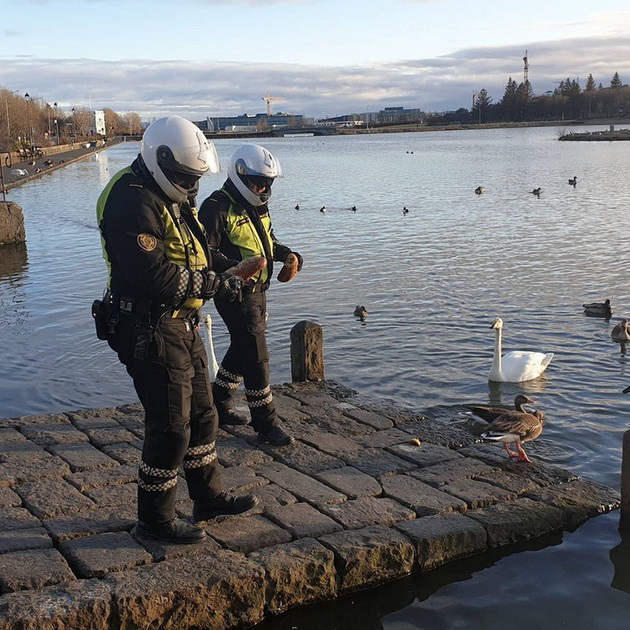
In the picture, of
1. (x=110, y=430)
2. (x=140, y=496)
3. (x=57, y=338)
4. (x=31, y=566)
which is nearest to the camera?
(x=31, y=566)

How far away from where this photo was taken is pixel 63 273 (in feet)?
65.4

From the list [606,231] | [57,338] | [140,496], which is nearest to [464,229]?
[606,231]

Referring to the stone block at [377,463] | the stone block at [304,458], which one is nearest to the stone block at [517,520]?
the stone block at [377,463]

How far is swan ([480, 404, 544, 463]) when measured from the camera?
23.4 feet

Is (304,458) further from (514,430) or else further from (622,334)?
(622,334)

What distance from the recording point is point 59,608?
14.5 feet

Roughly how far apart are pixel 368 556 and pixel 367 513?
524 mm

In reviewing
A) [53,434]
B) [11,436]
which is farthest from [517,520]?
[11,436]

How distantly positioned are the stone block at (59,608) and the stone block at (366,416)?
3.53m

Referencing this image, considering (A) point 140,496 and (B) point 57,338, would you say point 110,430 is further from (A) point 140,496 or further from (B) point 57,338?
(B) point 57,338

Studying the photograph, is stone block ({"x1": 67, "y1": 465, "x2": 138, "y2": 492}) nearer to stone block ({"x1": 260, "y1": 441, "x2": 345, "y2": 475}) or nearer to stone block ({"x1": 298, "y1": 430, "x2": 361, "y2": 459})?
stone block ({"x1": 260, "y1": 441, "x2": 345, "y2": 475})

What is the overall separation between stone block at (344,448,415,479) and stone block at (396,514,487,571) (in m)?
0.80

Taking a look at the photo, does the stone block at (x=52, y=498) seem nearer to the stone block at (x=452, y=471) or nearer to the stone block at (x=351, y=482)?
the stone block at (x=351, y=482)

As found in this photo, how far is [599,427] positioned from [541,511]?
10.9ft
